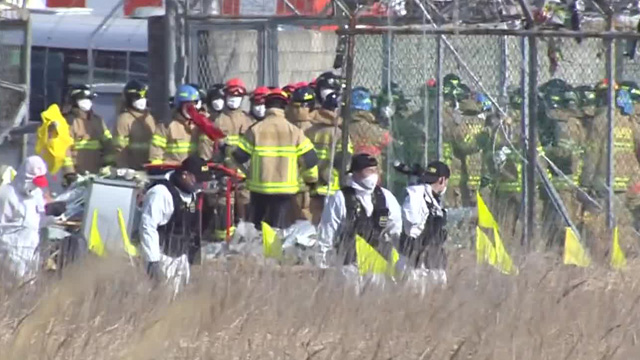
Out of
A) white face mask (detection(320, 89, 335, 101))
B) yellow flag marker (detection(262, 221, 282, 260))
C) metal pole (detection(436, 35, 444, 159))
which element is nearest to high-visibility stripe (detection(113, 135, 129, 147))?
white face mask (detection(320, 89, 335, 101))

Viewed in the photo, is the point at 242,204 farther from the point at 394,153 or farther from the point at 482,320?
the point at 482,320

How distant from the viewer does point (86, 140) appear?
17.5 metres

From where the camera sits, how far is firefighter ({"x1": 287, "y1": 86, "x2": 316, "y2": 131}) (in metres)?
16.8

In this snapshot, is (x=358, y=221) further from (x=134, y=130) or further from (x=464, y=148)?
(x=134, y=130)

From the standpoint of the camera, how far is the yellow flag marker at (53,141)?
673 inches

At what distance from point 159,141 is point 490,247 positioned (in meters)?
4.88

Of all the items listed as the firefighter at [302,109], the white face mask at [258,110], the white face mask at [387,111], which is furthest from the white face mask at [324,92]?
the white face mask at [387,111]

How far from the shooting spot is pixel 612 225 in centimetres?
1391

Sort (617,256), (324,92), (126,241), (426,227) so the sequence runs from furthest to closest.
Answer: (324,92) < (617,256) < (126,241) < (426,227)

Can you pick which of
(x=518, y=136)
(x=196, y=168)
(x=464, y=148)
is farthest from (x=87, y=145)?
(x=196, y=168)

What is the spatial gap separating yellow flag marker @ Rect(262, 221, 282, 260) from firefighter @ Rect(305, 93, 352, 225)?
1.70 metres

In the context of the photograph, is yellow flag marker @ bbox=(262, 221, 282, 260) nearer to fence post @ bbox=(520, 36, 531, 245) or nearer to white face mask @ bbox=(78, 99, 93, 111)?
fence post @ bbox=(520, 36, 531, 245)

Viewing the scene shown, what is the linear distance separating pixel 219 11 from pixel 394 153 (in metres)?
3.84

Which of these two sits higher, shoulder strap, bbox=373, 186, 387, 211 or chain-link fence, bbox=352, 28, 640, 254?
chain-link fence, bbox=352, 28, 640, 254
